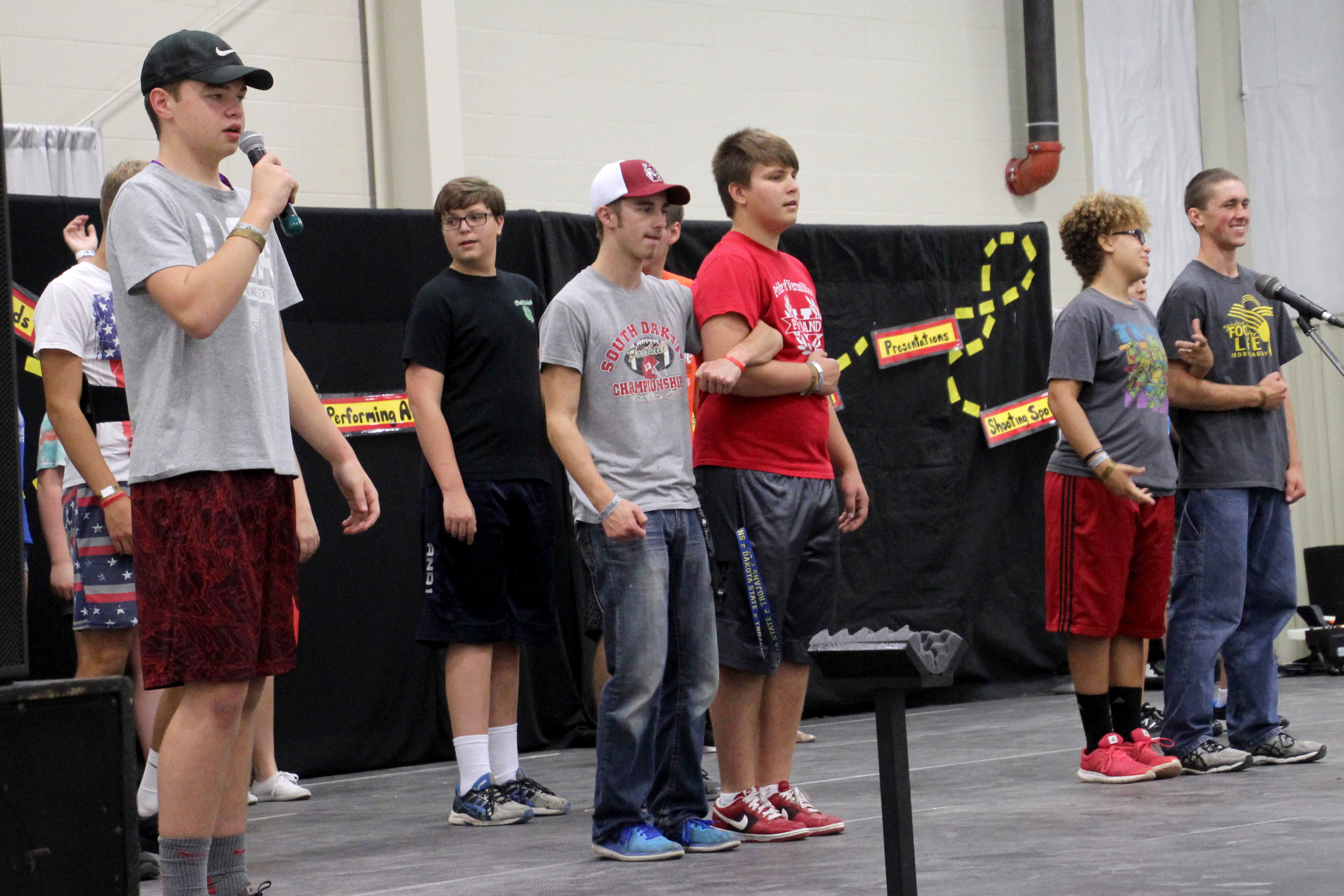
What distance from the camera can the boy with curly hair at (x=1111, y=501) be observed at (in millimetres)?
3916

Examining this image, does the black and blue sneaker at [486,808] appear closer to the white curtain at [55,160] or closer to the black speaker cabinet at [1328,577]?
the white curtain at [55,160]

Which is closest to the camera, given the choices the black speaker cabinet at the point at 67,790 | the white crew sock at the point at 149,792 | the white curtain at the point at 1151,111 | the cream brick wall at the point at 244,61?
the black speaker cabinet at the point at 67,790

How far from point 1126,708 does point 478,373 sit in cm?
189

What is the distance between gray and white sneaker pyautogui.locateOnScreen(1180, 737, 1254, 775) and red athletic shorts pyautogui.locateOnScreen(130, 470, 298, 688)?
8.74 feet

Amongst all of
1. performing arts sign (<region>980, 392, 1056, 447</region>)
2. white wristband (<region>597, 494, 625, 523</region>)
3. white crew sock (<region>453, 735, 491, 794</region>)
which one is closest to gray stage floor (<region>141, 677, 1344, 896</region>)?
white crew sock (<region>453, 735, 491, 794</region>)

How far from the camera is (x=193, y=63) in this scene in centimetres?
232

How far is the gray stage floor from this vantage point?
2.72 m

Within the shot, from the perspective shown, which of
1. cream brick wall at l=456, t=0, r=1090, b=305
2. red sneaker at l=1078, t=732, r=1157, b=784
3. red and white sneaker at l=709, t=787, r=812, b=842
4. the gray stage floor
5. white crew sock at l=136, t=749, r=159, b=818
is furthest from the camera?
cream brick wall at l=456, t=0, r=1090, b=305

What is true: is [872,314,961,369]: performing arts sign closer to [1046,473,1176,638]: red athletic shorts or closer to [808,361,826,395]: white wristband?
[1046,473,1176,638]: red athletic shorts

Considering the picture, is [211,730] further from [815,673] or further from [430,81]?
[430,81]

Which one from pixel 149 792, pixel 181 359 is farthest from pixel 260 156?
pixel 149 792

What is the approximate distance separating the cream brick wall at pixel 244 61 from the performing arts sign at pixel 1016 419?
2.71m

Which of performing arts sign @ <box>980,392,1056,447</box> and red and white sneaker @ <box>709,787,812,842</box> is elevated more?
performing arts sign @ <box>980,392,1056,447</box>

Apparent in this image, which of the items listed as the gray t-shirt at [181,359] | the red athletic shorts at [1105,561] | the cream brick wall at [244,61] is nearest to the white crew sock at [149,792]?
the gray t-shirt at [181,359]
